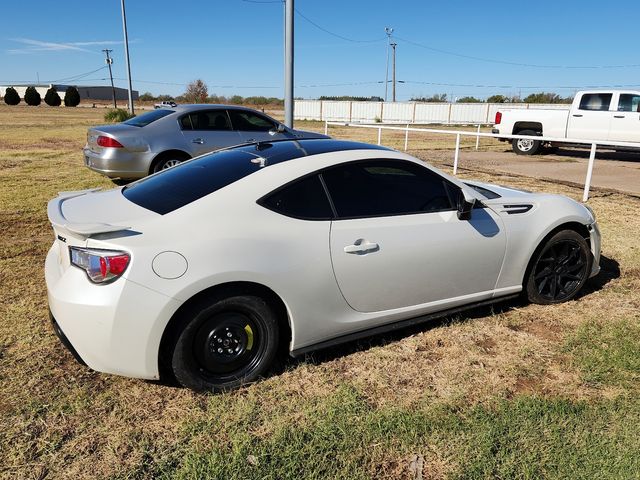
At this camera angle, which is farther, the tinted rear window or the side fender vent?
the side fender vent

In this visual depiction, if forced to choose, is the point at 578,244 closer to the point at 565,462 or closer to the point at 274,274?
the point at 565,462

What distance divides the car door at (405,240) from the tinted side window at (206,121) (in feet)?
19.5

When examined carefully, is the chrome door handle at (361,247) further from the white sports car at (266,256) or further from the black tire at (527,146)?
the black tire at (527,146)

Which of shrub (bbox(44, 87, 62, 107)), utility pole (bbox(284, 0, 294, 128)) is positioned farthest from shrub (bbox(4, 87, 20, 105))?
utility pole (bbox(284, 0, 294, 128))

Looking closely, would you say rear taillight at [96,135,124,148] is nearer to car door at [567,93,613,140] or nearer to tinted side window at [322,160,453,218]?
tinted side window at [322,160,453,218]

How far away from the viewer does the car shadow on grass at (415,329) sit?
3.46 metres

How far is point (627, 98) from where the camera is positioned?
47.6 feet

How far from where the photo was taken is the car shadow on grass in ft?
11.3

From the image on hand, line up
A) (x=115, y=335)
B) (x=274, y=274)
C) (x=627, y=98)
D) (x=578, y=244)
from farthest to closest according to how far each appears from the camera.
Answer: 1. (x=627, y=98)
2. (x=578, y=244)
3. (x=274, y=274)
4. (x=115, y=335)

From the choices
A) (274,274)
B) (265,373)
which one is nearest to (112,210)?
(274,274)

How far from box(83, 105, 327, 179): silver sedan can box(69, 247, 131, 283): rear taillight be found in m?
5.79

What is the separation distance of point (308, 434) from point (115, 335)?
1.14m

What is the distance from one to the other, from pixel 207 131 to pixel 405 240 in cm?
627

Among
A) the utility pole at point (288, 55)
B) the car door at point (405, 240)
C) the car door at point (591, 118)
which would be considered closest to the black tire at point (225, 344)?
the car door at point (405, 240)
